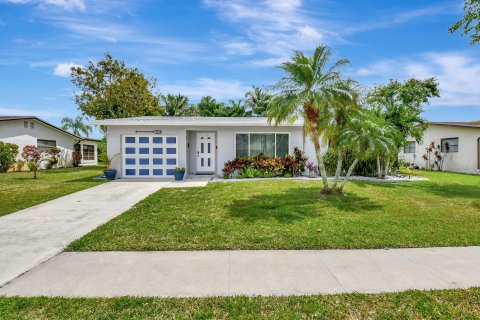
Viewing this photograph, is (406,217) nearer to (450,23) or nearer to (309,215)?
(309,215)

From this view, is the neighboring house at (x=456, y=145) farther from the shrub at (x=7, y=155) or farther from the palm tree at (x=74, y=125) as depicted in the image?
the palm tree at (x=74, y=125)

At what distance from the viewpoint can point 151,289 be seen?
3373 millimetres

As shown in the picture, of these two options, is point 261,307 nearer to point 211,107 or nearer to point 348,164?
point 348,164

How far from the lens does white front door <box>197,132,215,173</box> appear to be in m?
16.2

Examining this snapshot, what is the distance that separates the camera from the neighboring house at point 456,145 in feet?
61.3

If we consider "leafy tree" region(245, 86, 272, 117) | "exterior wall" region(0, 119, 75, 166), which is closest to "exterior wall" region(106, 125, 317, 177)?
"exterior wall" region(0, 119, 75, 166)

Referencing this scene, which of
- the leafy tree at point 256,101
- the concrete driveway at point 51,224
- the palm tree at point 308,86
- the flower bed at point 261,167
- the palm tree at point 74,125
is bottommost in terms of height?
the concrete driveway at point 51,224

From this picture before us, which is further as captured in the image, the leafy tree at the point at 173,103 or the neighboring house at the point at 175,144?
the leafy tree at the point at 173,103

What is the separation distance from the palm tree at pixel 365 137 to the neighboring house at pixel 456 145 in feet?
39.2

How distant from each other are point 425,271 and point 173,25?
1182 centimetres

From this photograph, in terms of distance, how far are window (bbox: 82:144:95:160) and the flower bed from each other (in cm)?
2156

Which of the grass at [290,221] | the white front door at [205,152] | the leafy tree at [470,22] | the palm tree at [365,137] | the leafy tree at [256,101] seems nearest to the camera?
the grass at [290,221]

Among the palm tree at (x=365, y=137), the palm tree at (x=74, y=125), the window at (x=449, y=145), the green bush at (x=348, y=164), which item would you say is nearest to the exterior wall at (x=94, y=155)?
the palm tree at (x=74, y=125)

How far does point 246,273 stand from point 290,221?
2.74m
